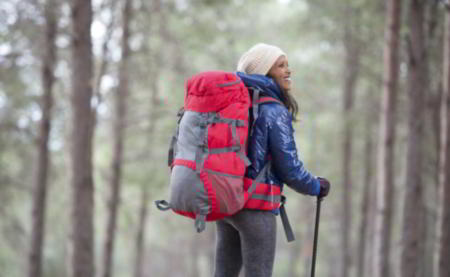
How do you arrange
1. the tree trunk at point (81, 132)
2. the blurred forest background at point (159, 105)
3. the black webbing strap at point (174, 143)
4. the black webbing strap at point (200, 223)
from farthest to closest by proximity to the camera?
the blurred forest background at point (159, 105) < the tree trunk at point (81, 132) < the black webbing strap at point (174, 143) < the black webbing strap at point (200, 223)

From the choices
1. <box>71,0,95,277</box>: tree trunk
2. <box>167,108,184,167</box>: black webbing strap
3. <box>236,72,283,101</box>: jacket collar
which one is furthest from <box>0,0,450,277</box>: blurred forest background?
<box>236,72,283,101</box>: jacket collar

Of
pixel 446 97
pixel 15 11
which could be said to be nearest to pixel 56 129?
pixel 15 11

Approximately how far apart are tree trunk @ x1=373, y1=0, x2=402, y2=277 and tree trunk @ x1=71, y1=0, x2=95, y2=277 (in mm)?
4263

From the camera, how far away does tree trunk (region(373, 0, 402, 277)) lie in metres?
7.95

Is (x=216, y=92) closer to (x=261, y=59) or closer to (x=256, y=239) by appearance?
(x=261, y=59)

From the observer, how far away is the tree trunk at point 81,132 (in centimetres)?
659

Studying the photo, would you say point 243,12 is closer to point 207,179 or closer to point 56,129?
point 56,129

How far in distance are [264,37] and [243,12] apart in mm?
4295

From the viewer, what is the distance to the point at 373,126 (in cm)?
1335

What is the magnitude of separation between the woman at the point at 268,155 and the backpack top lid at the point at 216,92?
166 mm

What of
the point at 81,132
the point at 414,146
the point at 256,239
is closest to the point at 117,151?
the point at 81,132

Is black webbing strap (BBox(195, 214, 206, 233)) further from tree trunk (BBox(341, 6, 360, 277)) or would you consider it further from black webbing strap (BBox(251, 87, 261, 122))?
tree trunk (BBox(341, 6, 360, 277))

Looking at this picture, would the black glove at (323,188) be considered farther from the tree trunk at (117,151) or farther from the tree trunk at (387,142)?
the tree trunk at (117,151)

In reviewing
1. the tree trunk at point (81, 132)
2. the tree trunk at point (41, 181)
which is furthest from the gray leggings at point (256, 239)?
the tree trunk at point (41, 181)
